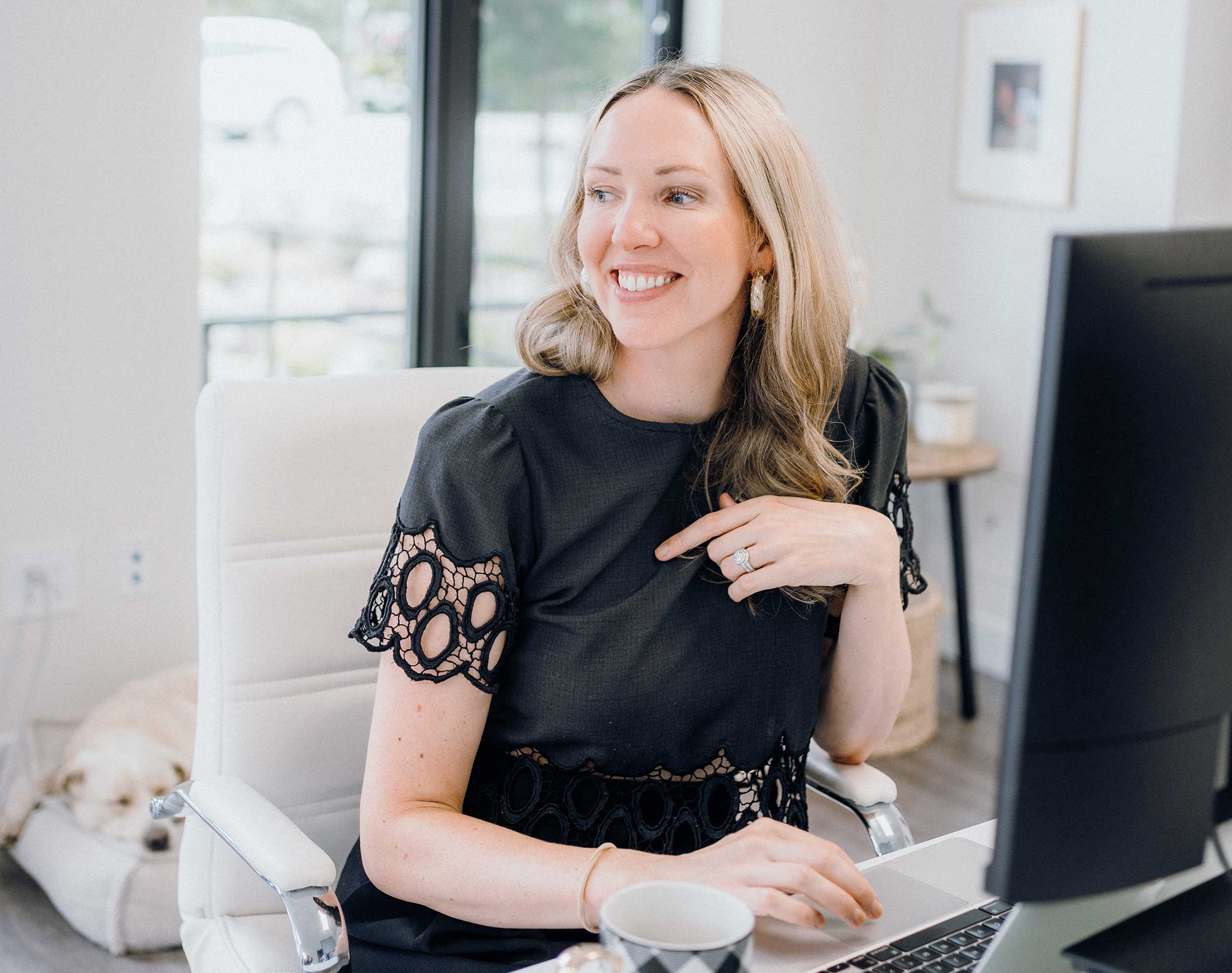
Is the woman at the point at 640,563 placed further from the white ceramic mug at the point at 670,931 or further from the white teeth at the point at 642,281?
the white ceramic mug at the point at 670,931

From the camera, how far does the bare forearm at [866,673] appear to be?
1272mm

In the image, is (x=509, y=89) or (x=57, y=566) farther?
(x=509, y=89)

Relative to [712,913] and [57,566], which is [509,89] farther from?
[712,913]

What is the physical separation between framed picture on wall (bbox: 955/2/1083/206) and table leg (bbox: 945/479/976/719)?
774 mm

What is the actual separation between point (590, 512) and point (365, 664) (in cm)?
29

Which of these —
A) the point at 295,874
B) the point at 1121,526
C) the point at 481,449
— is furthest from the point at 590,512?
the point at 1121,526

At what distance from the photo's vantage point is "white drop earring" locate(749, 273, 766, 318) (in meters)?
1.32

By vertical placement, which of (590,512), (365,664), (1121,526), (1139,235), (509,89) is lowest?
(365,664)

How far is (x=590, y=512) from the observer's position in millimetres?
1220

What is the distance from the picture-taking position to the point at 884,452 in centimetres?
136

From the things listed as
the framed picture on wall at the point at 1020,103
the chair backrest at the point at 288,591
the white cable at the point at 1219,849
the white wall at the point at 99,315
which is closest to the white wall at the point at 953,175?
the framed picture on wall at the point at 1020,103

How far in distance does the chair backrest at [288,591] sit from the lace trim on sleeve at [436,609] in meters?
0.13

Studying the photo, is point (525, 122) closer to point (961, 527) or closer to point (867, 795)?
point (961, 527)

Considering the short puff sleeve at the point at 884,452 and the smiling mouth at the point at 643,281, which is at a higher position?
the smiling mouth at the point at 643,281
